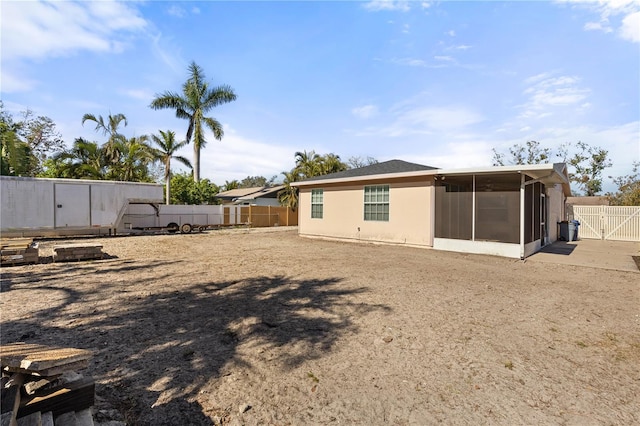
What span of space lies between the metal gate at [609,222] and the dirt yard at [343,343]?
12.1m

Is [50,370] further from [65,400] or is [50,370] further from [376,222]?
[376,222]

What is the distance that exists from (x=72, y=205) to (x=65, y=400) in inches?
664

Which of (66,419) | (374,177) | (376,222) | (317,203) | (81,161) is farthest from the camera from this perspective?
(81,161)

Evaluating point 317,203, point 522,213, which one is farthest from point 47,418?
point 317,203

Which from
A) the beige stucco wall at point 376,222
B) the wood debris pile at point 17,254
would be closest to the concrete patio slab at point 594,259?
the beige stucco wall at point 376,222

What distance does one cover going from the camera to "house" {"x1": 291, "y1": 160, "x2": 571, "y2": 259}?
10.8 metres

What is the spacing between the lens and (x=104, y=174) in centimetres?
2441

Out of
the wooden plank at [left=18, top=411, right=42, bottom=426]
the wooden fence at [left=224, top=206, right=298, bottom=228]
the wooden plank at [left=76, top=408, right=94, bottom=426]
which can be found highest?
the wooden fence at [left=224, top=206, right=298, bottom=228]

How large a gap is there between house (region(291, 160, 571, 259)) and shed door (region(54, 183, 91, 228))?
11395 millimetres

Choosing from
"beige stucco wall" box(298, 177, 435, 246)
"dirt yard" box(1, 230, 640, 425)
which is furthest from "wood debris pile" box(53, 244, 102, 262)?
"beige stucco wall" box(298, 177, 435, 246)

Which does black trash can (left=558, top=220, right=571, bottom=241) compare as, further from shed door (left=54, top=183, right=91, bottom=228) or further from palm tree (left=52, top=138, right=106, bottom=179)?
palm tree (left=52, top=138, right=106, bottom=179)

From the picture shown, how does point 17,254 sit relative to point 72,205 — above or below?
below

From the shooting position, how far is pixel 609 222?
56.2 ft

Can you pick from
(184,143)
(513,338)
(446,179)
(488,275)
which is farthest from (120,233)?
(513,338)
